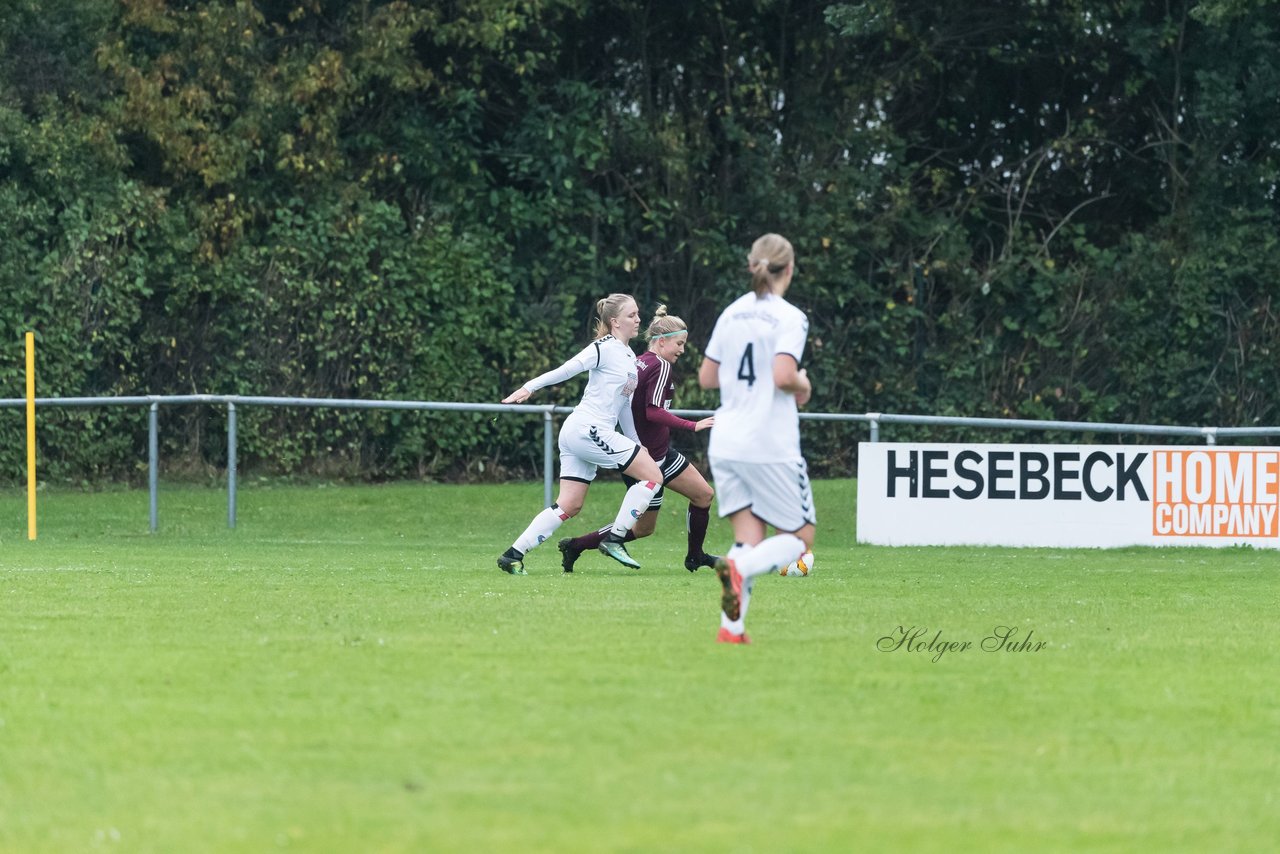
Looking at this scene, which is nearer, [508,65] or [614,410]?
[614,410]

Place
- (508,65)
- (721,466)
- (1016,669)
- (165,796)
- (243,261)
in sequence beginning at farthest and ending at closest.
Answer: (508,65), (243,261), (721,466), (1016,669), (165,796)

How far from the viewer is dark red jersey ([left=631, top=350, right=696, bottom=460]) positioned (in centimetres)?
1357

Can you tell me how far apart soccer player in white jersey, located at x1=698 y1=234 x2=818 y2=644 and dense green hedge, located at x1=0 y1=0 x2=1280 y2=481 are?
14450 mm

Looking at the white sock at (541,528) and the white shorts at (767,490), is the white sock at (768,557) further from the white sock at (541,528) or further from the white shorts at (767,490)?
the white sock at (541,528)

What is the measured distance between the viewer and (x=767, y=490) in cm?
872

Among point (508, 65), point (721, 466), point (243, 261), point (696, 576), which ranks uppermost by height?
point (508, 65)

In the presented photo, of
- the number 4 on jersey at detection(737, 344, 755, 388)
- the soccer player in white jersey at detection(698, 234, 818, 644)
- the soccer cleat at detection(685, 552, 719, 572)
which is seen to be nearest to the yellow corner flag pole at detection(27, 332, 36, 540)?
the soccer cleat at detection(685, 552, 719, 572)

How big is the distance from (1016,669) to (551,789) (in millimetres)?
3183

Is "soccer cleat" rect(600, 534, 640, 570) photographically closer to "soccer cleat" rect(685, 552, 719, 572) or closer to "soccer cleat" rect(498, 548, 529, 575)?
"soccer cleat" rect(685, 552, 719, 572)

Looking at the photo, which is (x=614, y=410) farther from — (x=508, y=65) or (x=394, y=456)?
(x=508, y=65)

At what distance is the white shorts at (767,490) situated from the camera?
8688 millimetres

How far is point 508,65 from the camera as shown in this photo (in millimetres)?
25125

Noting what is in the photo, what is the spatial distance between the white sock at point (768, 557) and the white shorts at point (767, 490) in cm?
9

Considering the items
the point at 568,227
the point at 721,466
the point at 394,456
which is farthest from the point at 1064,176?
the point at 721,466
